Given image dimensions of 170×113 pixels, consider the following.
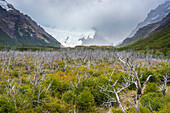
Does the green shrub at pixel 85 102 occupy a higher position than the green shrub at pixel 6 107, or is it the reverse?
the green shrub at pixel 6 107

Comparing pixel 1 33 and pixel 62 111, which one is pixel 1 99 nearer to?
pixel 62 111

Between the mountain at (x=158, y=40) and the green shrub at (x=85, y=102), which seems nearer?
the green shrub at (x=85, y=102)

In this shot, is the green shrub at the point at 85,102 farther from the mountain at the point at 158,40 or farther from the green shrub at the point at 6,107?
the mountain at the point at 158,40

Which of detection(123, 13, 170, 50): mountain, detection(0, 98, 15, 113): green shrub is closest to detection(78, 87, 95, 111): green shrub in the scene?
detection(0, 98, 15, 113): green shrub

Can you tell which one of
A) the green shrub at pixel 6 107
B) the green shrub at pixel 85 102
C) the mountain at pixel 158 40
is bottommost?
the green shrub at pixel 85 102

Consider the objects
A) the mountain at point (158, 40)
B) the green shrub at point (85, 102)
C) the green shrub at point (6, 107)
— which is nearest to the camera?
the green shrub at point (6, 107)

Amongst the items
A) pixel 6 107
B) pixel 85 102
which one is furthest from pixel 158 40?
pixel 6 107

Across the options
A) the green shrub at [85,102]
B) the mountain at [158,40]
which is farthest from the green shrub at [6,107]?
the mountain at [158,40]

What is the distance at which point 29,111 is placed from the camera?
16.9 ft

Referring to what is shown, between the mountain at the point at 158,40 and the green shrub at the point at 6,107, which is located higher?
the mountain at the point at 158,40

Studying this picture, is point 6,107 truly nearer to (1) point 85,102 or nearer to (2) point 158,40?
(1) point 85,102

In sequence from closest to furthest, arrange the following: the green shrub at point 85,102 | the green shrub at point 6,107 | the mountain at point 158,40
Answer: the green shrub at point 6,107 < the green shrub at point 85,102 < the mountain at point 158,40

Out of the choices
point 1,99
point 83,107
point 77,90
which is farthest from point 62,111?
point 1,99

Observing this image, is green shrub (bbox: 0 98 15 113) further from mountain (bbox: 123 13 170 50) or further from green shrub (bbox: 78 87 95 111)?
mountain (bbox: 123 13 170 50)
